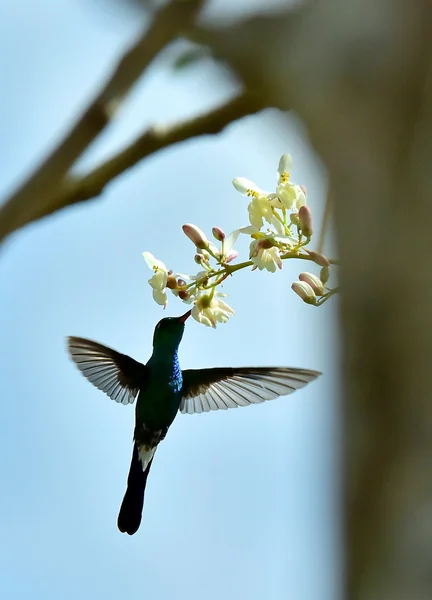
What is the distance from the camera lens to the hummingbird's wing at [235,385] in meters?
2.91

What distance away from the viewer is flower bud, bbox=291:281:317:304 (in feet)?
6.64

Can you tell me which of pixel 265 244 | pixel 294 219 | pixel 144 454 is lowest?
pixel 144 454

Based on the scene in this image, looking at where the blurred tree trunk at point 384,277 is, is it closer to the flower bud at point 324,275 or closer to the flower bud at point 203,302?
the flower bud at point 324,275

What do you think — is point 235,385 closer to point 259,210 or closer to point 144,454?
point 144,454

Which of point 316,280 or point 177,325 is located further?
point 177,325

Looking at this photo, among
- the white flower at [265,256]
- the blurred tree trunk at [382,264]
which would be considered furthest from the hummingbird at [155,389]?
the blurred tree trunk at [382,264]

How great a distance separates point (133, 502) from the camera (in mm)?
3762

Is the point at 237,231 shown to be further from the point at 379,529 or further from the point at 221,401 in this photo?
the point at 379,529

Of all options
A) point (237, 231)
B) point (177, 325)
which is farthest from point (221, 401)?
point (237, 231)

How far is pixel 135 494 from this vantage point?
377cm

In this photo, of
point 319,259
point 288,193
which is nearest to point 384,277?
point 319,259

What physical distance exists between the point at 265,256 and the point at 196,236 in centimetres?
37

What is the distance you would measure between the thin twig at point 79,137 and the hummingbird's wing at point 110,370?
145 cm

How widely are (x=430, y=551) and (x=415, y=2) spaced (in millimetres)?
385
